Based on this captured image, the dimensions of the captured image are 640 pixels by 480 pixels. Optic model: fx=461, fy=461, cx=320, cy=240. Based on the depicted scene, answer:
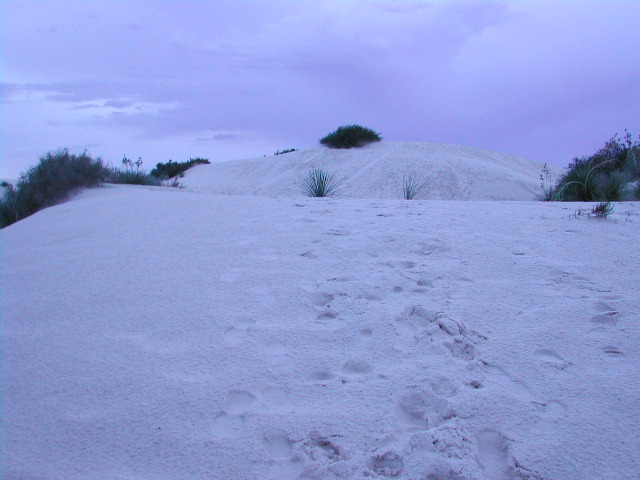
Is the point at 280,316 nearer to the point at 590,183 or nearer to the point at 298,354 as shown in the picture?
the point at 298,354

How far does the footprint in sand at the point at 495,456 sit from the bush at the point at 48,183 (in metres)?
7.88

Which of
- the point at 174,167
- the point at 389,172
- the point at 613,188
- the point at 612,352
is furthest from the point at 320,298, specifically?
the point at 174,167

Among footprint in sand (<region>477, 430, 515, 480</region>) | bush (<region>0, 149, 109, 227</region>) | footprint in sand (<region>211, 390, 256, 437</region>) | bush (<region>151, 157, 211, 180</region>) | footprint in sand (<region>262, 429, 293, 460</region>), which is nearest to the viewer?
footprint in sand (<region>477, 430, 515, 480</region>)

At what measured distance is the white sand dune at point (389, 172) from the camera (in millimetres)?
12617

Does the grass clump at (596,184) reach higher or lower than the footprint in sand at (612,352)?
→ higher

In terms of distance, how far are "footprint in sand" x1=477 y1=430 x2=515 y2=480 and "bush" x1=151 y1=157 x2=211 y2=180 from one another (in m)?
21.0

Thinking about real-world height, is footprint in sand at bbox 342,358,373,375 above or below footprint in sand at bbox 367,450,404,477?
above

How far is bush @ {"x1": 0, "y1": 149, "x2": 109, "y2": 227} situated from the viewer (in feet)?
25.6

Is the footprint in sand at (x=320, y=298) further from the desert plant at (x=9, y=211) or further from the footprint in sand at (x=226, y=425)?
the desert plant at (x=9, y=211)

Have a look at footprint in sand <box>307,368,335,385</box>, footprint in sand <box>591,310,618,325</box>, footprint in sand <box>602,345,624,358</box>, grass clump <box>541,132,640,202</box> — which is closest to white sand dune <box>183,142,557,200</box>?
grass clump <box>541,132,640,202</box>

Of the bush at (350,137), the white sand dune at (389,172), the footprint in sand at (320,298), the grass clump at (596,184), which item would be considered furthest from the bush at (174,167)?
the footprint in sand at (320,298)

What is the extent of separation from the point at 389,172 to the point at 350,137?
4.66 metres

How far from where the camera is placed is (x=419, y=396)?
2.23 m

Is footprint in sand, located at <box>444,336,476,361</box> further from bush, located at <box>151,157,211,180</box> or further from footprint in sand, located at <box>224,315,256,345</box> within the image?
bush, located at <box>151,157,211,180</box>
